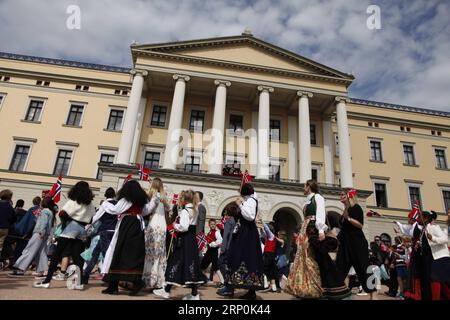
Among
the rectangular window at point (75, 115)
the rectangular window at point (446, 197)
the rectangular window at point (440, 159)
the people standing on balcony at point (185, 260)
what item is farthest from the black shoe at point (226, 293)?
the rectangular window at point (440, 159)

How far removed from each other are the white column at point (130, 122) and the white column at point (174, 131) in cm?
248

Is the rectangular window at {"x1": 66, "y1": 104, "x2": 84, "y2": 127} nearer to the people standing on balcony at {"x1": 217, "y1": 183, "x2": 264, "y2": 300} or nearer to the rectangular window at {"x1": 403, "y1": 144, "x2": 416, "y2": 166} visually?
the people standing on balcony at {"x1": 217, "y1": 183, "x2": 264, "y2": 300}

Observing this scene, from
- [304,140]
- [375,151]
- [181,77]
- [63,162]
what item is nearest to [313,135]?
[304,140]

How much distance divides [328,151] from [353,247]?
21513 mm

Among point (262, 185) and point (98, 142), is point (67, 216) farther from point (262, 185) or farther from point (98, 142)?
point (98, 142)

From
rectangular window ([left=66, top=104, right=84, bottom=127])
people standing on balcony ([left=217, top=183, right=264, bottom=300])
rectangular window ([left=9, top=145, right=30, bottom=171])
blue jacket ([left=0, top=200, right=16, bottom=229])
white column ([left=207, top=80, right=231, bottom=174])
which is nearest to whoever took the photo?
people standing on balcony ([left=217, top=183, right=264, bottom=300])

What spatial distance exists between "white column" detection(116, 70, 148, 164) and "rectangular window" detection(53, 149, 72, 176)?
23.1 feet

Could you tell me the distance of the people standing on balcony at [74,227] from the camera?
5398mm

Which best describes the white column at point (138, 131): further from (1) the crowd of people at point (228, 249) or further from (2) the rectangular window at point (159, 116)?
(1) the crowd of people at point (228, 249)

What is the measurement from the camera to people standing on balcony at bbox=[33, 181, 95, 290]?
5.40 metres

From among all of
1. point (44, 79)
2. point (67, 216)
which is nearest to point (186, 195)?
point (67, 216)

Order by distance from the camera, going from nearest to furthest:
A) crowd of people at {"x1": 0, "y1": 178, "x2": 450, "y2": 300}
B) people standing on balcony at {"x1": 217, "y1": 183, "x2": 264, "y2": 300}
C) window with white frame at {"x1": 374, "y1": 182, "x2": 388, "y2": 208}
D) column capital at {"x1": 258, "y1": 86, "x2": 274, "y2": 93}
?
crowd of people at {"x1": 0, "y1": 178, "x2": 450, "y2": 300} < people standing on balcony at {"x1": 217, "y1": 183, "x2": 264, "y2": 300} < column capital at {"x1": 258, "y1": 86, "x2": 274, "y2": 93} < window with white frame at {"x1": 374, "y1": 182, "x2": 388, "y2": 208}

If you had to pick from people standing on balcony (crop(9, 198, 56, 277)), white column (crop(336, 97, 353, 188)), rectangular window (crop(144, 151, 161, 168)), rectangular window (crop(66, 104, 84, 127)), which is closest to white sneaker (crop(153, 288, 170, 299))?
people standing on balcony (crop(9, 198, 56, 277))
